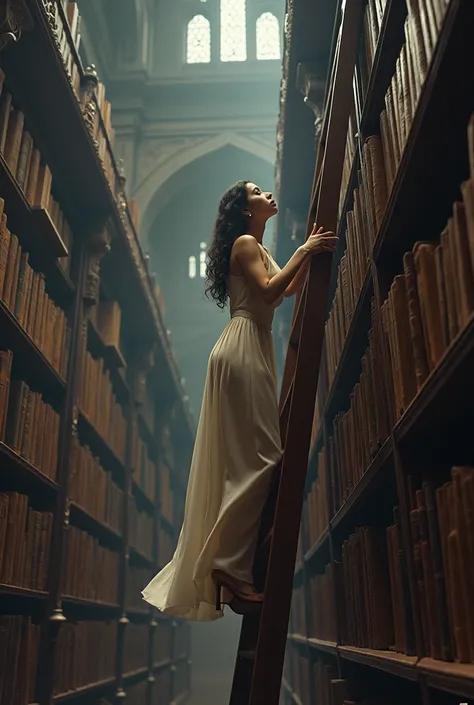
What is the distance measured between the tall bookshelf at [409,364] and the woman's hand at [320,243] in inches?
4.2

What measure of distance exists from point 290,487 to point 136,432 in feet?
12.4

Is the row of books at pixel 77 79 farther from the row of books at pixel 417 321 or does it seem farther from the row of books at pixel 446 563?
the row of books at pixel 446 563

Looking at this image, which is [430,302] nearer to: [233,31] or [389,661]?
[389,661]

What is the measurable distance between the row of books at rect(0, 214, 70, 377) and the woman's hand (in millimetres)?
1083

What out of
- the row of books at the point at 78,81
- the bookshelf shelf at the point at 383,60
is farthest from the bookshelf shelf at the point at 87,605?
the bookshelf shelf at the point at 383,60

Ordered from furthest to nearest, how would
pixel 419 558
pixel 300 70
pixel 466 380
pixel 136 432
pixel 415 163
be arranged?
pixel 136 432
pixel 300 70
pixel 415 163
pixel 419 558
pixel 466 380

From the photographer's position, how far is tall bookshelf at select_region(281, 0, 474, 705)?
3.95 feet

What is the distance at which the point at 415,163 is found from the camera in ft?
4.92

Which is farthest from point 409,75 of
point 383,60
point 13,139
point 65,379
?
point 65,379

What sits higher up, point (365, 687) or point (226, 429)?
point (226, 429)

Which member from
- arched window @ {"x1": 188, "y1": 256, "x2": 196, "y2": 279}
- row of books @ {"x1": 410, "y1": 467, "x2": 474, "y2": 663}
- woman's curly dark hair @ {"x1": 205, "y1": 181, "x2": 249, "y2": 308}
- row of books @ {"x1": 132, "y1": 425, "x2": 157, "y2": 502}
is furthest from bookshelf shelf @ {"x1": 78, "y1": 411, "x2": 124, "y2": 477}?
arched window @ {"x1": 188, "y1": 256, "x2": 196, "y2": 279}

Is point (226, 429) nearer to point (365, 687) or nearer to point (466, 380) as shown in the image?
point (466, 380)

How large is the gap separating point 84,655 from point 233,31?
8844 mm

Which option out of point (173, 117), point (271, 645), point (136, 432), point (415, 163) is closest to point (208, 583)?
point (271, 645)
